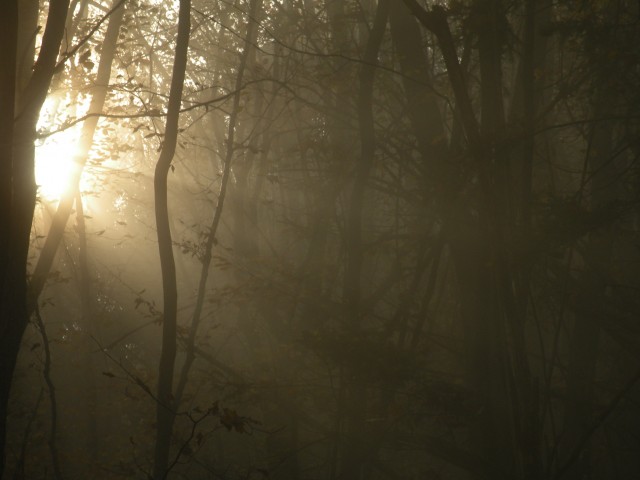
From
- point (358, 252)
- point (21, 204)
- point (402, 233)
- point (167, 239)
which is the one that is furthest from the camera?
point (402, 233)

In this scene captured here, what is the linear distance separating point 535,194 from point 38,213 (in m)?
9.24

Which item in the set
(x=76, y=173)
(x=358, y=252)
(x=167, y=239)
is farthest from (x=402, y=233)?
(x=76, y=173)

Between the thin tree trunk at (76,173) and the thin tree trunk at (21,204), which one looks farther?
the thin tree trunk at (76,173)

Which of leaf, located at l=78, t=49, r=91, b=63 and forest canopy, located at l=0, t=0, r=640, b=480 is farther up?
leaf, located at l=78, t=49, r=91, b=63

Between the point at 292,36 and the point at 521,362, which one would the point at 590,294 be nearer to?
the point at 521,362

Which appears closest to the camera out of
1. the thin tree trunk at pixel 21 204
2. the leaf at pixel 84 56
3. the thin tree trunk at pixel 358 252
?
the thin tree trunk at pixel 21 204

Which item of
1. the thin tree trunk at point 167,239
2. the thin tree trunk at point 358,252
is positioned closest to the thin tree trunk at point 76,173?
the thin tree trunk at point 167,239

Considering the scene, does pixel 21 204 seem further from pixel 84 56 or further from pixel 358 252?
pixel 358 252

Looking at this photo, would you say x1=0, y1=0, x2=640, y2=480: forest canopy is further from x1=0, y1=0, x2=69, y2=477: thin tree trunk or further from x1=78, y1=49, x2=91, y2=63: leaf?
x1=78, y1=49, x2=91, y2=63: leaf

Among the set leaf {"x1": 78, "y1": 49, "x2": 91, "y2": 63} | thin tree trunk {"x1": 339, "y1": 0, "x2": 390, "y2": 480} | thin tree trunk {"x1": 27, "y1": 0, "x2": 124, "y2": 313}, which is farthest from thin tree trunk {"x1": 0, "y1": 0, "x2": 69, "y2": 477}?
thin tree trunk {"x1": 339, "y1": 0, "x2": 390, "y2": 480}

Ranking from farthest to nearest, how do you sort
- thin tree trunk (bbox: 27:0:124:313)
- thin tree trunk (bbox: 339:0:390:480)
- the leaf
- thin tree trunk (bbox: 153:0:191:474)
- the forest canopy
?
thin tree trunk (bbox: 339:0:390:480)
thin tree trunk (bbox: 153:0:191:474)
thin tree trunk (bbox: 27:0:124:313)
the leaf
the forest canopy

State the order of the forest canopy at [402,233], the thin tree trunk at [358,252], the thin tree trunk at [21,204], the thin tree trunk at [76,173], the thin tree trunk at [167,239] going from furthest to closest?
the thin tree trunk at [358,252] → the thin tree trunk at [167,239] → the thin tree trunk at [76,173] → the forest canopy at [402,233] → the thin tree trunk at [21,204]

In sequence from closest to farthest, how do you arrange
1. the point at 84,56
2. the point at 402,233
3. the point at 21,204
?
1. the point at 21,204
2. the point at 84,56
3. the point at 402,233

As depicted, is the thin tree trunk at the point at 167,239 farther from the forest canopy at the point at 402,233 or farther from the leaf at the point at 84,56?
the leaf at the point at 84,56
